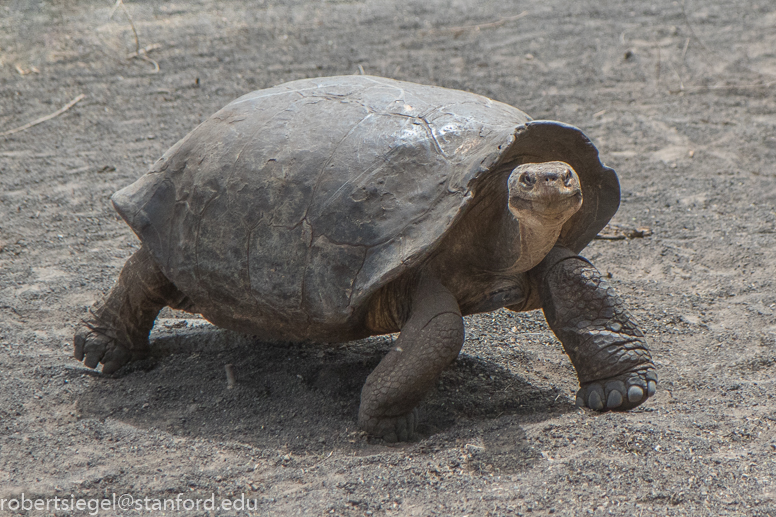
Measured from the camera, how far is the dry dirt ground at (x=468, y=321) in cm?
260

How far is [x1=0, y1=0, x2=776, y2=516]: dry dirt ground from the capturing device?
2.60 metres

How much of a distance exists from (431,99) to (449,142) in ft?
1.28

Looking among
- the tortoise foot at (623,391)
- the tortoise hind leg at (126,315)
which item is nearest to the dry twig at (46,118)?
the tortoise hind leg at (126,315)

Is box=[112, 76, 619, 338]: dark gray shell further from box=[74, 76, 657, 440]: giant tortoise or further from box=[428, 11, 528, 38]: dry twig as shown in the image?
box=[428, 11, 528, 38]: dry twig

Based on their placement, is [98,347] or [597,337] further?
[98,347]

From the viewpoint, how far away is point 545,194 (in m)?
2.62

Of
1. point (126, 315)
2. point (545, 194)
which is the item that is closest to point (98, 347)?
point (126, 315)

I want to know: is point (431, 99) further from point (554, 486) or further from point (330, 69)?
point (330, 69)

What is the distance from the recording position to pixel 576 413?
2973mm

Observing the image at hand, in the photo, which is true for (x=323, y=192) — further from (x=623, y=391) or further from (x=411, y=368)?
(x=623, y=391)

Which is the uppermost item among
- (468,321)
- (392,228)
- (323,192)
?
(323,192)

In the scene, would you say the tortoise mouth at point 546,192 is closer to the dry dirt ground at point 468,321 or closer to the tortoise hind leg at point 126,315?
the dry dirt ground at point 468,321

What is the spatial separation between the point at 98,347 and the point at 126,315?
0.66 feet

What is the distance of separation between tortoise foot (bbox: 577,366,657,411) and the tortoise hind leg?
2.04 meters
